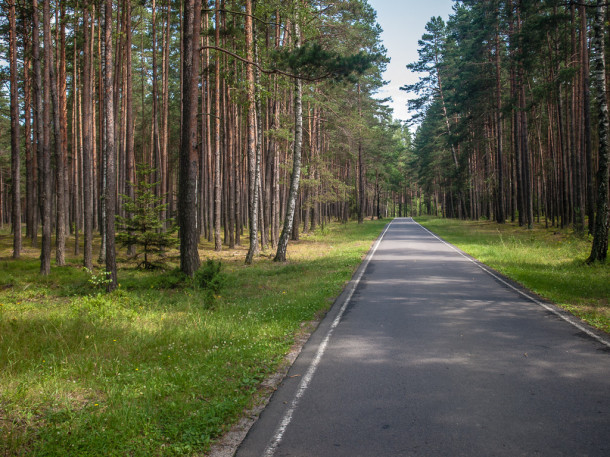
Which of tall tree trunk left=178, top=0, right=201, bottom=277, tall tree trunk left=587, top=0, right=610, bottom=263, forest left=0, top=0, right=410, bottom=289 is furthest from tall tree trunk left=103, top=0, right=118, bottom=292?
tall tree trunk left=587, top=0, right=610, bottom=263

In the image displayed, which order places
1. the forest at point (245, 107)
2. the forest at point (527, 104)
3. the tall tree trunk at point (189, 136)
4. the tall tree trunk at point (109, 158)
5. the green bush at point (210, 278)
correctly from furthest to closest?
the forest at point (527, 104)
the forest at point (245, 107)
the tall tree trunk at point (189, 136)
the tall tree trunk at point (109, 158)
the green bush at point (210, 278)

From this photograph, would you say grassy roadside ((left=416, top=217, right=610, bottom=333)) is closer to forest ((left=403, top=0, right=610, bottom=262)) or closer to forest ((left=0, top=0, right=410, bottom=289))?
forest ((left=403, top=0, right=610, bottom=262))

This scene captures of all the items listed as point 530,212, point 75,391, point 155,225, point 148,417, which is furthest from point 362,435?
point 530,212

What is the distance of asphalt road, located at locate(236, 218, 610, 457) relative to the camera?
3859mm

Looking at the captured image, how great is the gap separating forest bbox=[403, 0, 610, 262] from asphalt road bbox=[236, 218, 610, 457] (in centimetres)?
938

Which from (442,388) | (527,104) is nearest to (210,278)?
(442,388)

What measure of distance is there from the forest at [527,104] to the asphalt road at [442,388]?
938 centimetres

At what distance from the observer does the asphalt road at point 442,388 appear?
386cm

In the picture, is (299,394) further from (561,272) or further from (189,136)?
(561,272)

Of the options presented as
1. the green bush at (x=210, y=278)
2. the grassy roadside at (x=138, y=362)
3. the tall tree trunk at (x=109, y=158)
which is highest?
the tall tree trunk at (x=109, y=158)

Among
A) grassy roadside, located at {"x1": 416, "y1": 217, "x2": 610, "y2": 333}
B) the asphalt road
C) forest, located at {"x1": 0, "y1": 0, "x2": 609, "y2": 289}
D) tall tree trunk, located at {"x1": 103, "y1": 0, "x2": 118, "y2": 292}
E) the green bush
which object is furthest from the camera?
forest, located at {"x1": 0, "y1": 0, "x2": 609, "y2": 289}

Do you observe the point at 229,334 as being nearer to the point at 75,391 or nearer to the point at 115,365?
the point at 115,365

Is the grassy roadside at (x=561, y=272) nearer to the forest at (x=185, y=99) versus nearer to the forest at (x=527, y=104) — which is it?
the forest at (x=527, y=104)

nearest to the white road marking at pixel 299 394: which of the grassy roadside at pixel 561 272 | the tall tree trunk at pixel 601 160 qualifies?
the grassy roadside at pixel 561 272
